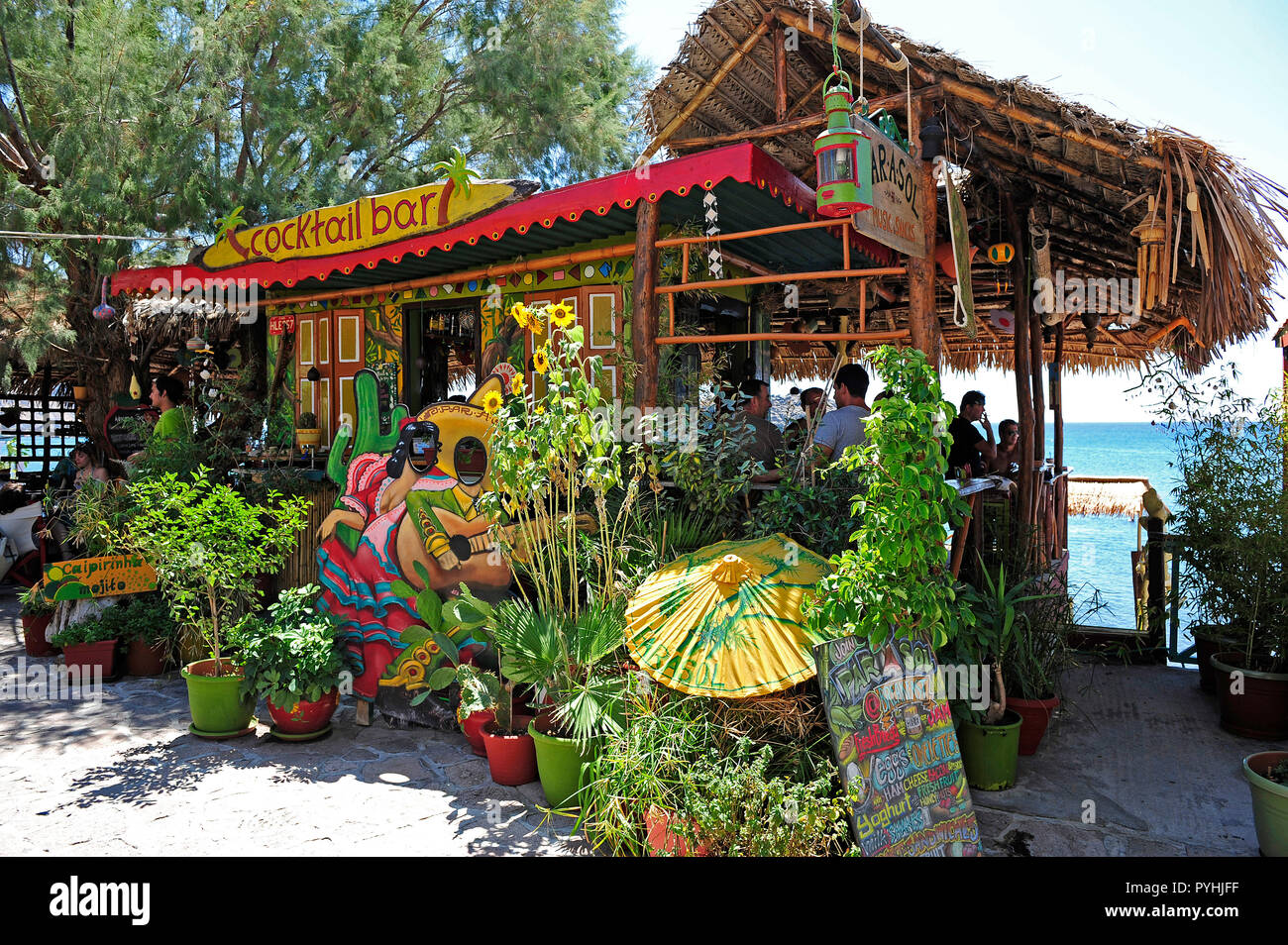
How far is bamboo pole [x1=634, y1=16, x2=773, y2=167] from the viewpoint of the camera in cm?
635

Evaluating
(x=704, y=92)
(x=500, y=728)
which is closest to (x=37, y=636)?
(x=500, y=728)

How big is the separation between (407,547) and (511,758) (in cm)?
177

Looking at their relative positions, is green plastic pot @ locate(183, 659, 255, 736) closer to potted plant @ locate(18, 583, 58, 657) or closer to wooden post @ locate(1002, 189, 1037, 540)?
potted plant @ locate(18, 583, 58, 657)

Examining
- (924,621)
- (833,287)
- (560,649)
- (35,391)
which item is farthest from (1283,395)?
(35,391)

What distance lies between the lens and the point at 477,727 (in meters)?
5.38

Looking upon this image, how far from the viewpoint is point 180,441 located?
806 centimetres

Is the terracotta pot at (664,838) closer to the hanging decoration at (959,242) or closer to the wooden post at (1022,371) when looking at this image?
the hanging decoration at (959,242)

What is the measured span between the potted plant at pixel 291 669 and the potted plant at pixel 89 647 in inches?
88.6

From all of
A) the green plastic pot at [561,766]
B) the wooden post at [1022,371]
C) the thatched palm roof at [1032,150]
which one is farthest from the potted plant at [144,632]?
the wooden post at [1022,371]

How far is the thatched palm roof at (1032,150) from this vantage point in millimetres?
5488

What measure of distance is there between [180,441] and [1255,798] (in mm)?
8547

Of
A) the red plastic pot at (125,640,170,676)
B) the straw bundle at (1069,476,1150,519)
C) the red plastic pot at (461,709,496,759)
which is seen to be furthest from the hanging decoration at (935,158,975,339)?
the straw bundle at (1069,476,1150,519)

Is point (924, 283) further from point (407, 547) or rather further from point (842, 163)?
point (407, 547)
